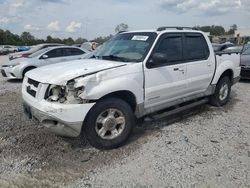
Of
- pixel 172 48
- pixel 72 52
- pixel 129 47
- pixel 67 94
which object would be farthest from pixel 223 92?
pixel 72 52

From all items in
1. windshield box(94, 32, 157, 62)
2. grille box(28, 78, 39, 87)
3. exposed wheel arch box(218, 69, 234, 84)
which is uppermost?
windshield box(94, 32, 157, 62)

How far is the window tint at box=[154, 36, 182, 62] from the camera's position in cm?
507

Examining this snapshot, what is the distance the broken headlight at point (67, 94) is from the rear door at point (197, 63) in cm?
249

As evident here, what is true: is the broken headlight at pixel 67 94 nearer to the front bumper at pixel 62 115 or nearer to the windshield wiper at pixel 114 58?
the front bumper at pixel 62 115

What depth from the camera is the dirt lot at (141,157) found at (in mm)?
3480

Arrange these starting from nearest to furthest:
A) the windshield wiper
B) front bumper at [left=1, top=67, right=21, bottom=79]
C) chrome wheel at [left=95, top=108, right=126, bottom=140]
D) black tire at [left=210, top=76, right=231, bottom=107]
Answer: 1. chrome wheel at [left=95, top=108, right=126, bottom=140]
2. the windshield wiper
3. black tire at [left=210, top=76, right=231, bottom=107]
4. front bumper at [left=1, top=67, right=21, bottom=79]

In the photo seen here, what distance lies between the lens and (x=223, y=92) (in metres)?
6.88

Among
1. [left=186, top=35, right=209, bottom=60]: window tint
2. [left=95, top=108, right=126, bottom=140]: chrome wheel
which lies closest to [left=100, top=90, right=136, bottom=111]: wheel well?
[left=95, top=108, right=126, bottom=140]: chrome wheel

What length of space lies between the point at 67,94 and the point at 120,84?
829mm

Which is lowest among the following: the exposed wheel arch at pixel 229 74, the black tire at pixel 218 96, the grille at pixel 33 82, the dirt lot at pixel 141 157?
the dirt lot at pixel 141 157

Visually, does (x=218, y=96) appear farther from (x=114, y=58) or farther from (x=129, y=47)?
(x=114, y=58)

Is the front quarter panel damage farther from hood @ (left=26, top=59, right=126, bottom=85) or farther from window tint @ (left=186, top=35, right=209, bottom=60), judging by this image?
window tint @ (left=186, top=35, right=209, bottom=60)

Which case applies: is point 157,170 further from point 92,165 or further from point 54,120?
point 54,120

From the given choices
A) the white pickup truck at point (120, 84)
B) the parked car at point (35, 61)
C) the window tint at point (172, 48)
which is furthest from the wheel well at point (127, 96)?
the parked car at point (35, 61)
